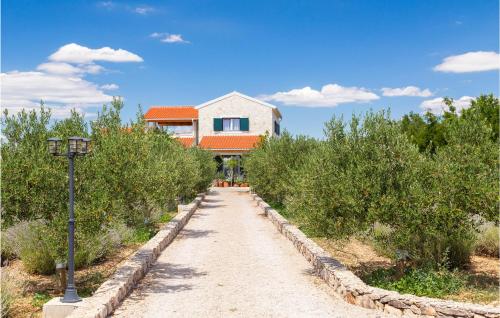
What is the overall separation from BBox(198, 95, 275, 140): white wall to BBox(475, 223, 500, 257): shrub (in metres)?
32.9

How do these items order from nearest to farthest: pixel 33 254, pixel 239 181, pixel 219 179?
pixel 33 254 < pixel 239 181 < pixel 219 179

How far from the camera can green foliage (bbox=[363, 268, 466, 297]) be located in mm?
10242

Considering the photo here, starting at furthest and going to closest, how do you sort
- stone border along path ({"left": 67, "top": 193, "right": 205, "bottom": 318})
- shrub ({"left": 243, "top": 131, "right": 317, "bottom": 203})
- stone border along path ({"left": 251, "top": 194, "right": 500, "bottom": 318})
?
shrub ({"left": 243, "top": 131, "right": 317, "bottom": 203}) → stone border along path ({"left": 67, "top": 193, "right": 205, "bottom": 318}) → stone border along path ({"left": 251, "top": 194, "right": 500, "bottom": 318})

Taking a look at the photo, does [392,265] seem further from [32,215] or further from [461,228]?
[32,215]

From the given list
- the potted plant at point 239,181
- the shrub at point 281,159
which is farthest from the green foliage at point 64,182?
the potted plant at point 239,181

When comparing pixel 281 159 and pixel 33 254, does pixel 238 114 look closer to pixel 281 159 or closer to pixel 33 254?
pixel 281 159

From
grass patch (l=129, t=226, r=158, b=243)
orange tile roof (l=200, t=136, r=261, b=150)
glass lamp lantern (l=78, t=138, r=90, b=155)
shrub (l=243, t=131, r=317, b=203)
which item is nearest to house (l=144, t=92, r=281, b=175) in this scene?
orange tile roof (l=200, t=136, r=261, b=150)

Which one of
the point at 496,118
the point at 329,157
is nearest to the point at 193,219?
the point at 329,157

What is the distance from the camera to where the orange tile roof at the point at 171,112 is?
163ft

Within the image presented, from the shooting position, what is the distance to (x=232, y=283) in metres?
11.3

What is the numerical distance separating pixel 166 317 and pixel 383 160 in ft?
17.3

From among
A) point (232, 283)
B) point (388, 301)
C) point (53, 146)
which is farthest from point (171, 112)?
point (388, 301)

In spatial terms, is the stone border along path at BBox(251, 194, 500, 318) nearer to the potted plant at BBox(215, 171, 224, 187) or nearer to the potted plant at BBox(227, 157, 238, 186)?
the potted plant at BBox(227, 157, 238, 186)

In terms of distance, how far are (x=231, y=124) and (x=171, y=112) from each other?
6.82 m
